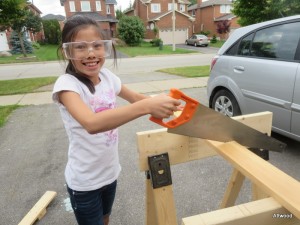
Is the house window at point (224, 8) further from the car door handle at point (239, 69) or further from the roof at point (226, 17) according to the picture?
the car door handle at point (239, 69)

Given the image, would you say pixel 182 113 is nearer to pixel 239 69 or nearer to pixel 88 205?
pixel 88 205

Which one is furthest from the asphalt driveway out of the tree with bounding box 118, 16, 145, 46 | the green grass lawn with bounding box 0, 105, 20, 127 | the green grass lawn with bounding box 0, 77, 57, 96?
the tree with bounding box 118, 16, 145, 46

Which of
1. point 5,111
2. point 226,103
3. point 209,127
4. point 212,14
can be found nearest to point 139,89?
point 5,111

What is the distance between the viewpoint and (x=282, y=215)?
3.38 feet

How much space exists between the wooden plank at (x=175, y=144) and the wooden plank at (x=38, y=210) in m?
1.56

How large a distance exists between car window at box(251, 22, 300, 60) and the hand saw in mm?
2331

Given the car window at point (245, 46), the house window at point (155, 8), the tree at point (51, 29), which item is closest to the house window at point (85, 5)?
the tree at point (51, 29)

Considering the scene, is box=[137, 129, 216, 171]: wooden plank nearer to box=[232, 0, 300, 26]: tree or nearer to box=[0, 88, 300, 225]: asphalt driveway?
box=[0, 88, 300, 225]: asphalt driveway

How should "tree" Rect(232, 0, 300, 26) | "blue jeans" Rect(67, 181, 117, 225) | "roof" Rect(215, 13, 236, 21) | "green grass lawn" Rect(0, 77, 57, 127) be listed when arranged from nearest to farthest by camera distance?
1. "blue jeans" Rect(67, 181, 117, 225)
2. "green grass lawn" Rect(0, 77, 57, 127)
3. "tree" Rect(232, 0, 300, 26)
4. "roof" Rect(215, 13, 236, 21)

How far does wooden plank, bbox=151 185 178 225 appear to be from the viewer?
4.92 ft

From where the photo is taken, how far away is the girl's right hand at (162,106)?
1.10m

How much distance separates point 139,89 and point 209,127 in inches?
294

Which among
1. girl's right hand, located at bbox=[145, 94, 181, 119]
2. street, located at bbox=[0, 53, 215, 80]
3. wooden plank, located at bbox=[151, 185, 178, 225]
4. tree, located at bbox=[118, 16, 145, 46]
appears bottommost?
street, located at bbox=[0, 53, 215, 80]

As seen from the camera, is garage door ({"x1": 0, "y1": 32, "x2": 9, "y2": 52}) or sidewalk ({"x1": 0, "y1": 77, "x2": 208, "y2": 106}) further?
garage door ({"x1": 0, "y1": 32, "x2": 9, "y2": 52})
